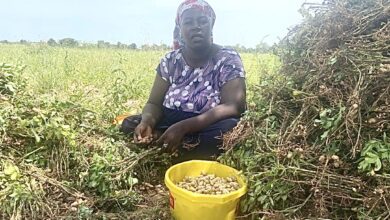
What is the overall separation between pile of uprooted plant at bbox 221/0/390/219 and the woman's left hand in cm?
33

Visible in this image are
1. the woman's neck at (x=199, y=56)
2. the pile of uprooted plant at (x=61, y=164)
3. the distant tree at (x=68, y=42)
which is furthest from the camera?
the distant tree at (x=68, y=42)

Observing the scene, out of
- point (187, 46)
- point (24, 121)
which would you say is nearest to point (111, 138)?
point (24, 121)

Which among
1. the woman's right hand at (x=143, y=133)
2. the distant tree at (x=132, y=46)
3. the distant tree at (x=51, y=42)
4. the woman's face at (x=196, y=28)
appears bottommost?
the woman's right hand at (x=143, y=133)

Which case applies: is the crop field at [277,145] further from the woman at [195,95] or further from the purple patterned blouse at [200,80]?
the purple patterned blouse at [200,80]

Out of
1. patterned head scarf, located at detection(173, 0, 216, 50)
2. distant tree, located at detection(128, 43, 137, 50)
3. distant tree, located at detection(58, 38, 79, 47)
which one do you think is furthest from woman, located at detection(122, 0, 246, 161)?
distant tree, located at detection(58, 38, 79, 47)

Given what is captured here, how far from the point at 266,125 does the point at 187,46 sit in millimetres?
1047

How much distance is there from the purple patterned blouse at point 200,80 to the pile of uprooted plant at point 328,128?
0.50 meters

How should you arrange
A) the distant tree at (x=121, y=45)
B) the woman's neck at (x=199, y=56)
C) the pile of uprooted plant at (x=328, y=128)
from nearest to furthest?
the pile of uprooted plant at (x=328, y=128), the woman's neck at (x=199, y=56), the distant tree at (x=121, y=45)

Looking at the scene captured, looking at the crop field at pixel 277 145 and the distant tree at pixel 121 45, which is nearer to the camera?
the crop field at pixel 277 145

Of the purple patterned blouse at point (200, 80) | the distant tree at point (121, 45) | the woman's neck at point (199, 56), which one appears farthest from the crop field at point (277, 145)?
the distant tree at point (121, 45)

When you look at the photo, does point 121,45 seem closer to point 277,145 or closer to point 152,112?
point 152,112

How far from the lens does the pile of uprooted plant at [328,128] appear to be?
1.74m

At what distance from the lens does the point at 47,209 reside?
2256 mm

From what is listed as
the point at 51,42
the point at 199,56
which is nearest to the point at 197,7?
the point at 199,56
